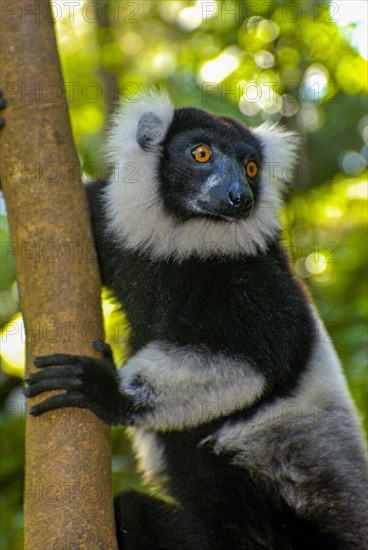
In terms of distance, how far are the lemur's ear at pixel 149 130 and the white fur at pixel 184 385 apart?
1266 millimetres

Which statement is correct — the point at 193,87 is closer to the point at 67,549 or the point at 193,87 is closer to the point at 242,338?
the point at 242,338

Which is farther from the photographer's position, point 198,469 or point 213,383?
point 198,469

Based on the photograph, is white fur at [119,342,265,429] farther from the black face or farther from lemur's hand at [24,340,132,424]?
the black face

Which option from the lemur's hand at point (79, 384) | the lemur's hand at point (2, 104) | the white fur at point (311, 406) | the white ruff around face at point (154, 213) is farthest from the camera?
the white ruff around face at point (154, 213)

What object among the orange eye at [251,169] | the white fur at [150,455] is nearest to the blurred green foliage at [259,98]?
the white fur at [150,455]

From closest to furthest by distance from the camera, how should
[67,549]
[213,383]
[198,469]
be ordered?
[67,549] → [213,383] → [198,469]

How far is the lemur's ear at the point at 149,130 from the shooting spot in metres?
3.95

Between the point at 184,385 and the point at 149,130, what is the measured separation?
1.52m

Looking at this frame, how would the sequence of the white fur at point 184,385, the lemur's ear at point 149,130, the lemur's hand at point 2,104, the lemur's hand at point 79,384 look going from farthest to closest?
the lemur's ear at point 149,130 → the white fur at point 184,385 → the lemur's hand at point 2,104 → the lemur's hand at point 79,384

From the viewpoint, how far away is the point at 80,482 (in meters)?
2.67

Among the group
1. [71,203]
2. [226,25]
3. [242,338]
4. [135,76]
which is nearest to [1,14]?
[71,203]

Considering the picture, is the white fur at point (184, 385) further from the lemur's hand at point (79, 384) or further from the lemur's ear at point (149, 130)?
the lemur's ear at point (149, 130)

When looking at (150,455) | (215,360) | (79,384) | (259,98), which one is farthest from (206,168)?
(259,98)

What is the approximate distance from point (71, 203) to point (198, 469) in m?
1.64
